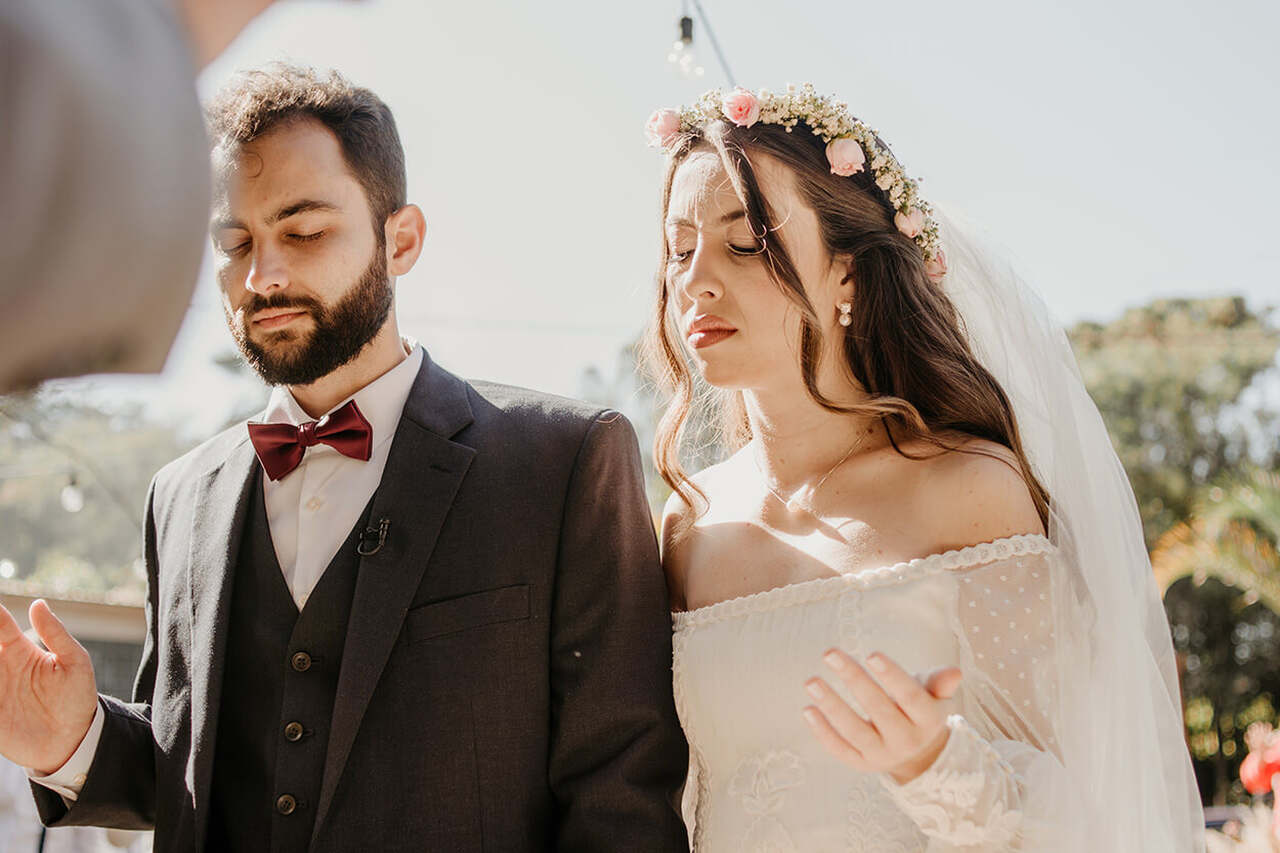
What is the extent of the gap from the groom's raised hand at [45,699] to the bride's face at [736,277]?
1.35 m

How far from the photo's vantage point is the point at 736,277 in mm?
2562

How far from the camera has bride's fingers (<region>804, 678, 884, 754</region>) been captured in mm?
1728

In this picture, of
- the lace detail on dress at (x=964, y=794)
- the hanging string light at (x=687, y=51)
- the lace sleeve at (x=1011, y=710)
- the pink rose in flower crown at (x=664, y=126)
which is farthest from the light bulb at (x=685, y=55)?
the lace detail on dress at (x=964, y=794)

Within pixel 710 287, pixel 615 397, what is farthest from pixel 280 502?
pixel 615 397

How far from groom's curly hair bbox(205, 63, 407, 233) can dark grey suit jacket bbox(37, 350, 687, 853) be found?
1.33 ft

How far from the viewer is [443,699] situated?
2154mm

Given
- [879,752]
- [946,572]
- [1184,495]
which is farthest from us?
[1184,495]

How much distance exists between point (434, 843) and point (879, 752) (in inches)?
32.2

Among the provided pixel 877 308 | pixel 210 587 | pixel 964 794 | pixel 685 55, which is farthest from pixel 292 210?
pixel 685 55

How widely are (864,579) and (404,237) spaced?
3.80 feet

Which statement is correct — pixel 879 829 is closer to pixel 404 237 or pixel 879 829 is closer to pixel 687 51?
pixel 404 237

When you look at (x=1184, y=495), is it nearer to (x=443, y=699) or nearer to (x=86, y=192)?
(x=443, y=699)

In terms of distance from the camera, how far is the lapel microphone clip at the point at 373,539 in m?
2.21

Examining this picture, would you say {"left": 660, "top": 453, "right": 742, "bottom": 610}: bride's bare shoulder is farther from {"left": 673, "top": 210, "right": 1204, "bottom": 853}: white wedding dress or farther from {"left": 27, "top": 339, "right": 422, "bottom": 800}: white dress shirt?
{"left": 27, "top": 339, "right": 422, "bottom": 800}: white dress shirt
